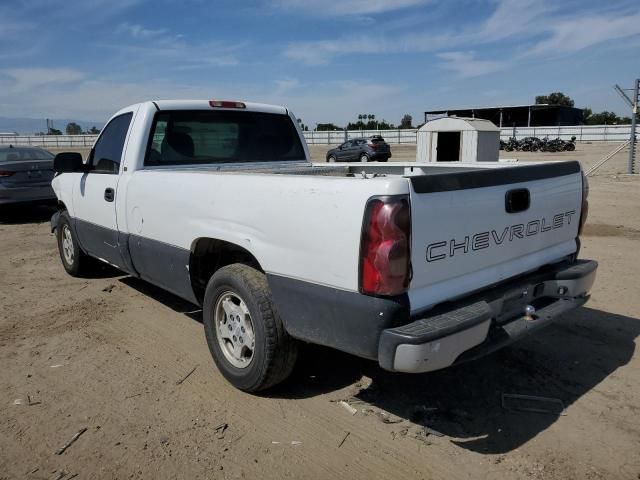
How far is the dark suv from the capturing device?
102 ft

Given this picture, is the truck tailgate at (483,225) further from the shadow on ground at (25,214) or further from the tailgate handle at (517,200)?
the shadow on ground at (25,214)

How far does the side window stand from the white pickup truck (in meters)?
0.05

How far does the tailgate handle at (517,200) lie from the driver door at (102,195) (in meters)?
3.36

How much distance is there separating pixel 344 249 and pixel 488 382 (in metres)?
1.77

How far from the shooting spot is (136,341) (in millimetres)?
4492

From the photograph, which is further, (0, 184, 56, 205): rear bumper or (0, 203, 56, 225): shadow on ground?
(0, 203, 56, 225): shadow on ground

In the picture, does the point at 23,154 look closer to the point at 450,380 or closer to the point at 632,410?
the point at 450,380

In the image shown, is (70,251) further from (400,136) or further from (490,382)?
(400,136)

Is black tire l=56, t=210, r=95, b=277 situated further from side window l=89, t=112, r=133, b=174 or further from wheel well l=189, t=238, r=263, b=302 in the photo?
wheel well l=189, t=238, r=263, b=302

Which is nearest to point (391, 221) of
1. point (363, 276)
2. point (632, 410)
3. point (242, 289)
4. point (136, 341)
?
point (363, 276)

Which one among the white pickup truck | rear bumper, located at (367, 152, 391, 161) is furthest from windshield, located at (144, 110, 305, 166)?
rear bumper, located at (367, 152, 391, 161)

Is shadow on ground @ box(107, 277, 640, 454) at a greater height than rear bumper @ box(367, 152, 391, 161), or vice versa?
rear bumper @ box(367, 152, 391, 161)

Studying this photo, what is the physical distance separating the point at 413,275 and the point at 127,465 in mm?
1848

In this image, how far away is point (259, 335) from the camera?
3.23 meters
